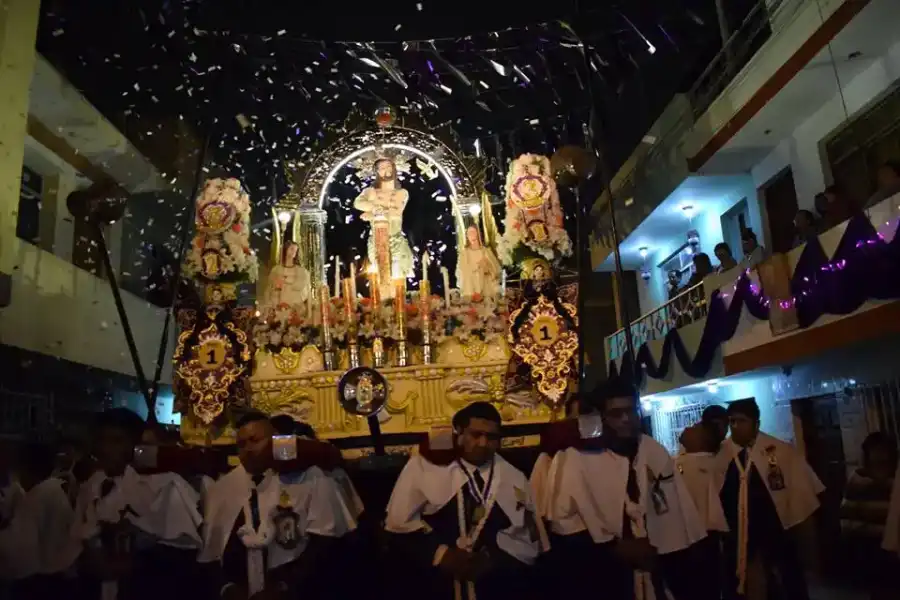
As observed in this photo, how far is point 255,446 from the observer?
379 centimetres

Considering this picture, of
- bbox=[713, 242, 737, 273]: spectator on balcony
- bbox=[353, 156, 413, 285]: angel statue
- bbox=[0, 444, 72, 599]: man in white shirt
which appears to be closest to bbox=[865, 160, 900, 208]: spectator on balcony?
bbox=[713, 242, 737, 273]: spectator on balcony

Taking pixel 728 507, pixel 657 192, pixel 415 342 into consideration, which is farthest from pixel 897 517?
pixel 657 192

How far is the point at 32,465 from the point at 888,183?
6352 mm

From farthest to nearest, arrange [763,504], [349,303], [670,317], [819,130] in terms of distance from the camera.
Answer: [670,317], [819,130], [349,303], [763,504]

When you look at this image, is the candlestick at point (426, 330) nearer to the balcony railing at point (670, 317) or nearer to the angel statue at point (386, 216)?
the angel statue at point (386, 216)

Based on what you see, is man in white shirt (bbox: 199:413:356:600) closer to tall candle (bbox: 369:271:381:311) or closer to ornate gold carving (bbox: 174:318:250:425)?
ornate gold carving (bbox: 174:318:250:425)

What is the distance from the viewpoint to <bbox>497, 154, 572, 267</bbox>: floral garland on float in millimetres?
7039

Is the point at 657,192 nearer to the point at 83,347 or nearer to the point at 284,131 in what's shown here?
the point at 284,131

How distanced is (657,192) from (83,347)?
8704 millimetres

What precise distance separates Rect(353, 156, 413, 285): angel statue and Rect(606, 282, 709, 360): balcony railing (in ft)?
9.89

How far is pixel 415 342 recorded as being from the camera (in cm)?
707

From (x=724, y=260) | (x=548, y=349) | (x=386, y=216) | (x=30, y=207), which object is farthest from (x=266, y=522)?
(x=30, y=207)

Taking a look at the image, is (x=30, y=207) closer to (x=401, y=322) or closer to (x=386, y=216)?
(x=386, y=216)

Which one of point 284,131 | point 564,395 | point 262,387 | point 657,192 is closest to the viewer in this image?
point 564,395
